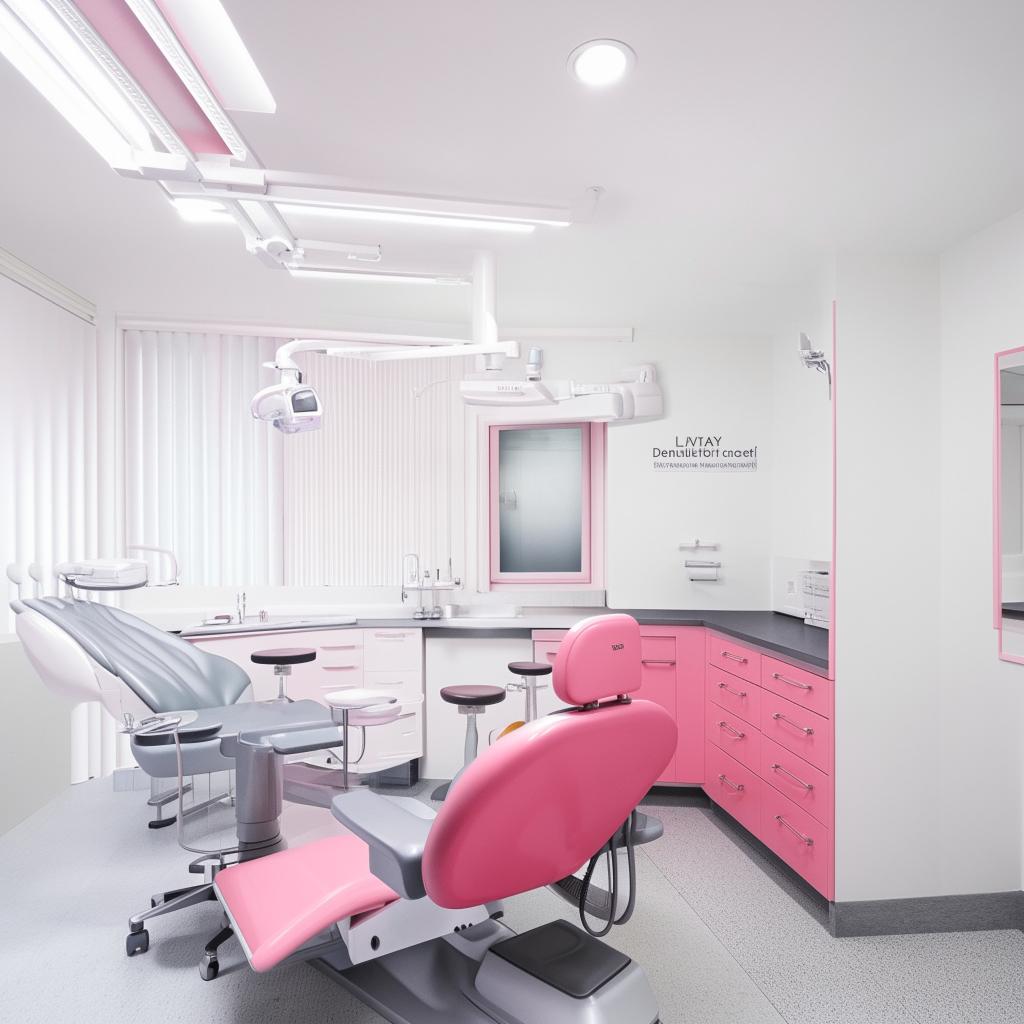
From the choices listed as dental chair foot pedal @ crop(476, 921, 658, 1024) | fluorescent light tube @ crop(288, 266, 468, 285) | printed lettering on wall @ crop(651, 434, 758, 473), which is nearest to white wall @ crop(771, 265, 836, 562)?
printed lettering on wall @ crop(651, 434, 758, 473)

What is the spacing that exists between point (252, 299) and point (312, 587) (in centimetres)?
169

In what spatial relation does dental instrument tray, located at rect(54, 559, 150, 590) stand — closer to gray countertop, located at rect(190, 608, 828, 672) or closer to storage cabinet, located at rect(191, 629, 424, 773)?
storage cabinet, located at rect(191, 629, 424, 773)

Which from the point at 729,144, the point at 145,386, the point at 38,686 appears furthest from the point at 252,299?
the point at 729,144

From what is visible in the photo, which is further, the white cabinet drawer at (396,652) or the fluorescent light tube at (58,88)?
the white cabinet drawer at (396,652)

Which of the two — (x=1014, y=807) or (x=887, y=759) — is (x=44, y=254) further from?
(x=1014, y=807)

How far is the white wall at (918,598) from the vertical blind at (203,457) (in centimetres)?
319

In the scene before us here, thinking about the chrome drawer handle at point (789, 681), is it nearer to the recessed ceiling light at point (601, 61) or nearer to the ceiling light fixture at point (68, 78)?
the recessed ceiling light at point (601, 61)

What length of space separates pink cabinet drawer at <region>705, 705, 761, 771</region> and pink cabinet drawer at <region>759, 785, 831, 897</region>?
0.17 m

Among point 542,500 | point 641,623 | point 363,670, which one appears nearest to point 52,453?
point 363,670

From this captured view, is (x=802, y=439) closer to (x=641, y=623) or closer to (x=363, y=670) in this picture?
(x=641, y=623)

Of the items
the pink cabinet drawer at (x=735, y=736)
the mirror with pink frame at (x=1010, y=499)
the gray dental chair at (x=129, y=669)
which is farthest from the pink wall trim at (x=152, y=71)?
the pink cabinet drawer at (x=735, y=736)

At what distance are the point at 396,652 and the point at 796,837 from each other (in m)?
2.16

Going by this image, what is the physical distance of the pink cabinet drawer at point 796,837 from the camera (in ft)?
8.93

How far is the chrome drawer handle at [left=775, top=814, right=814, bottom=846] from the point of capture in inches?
110
